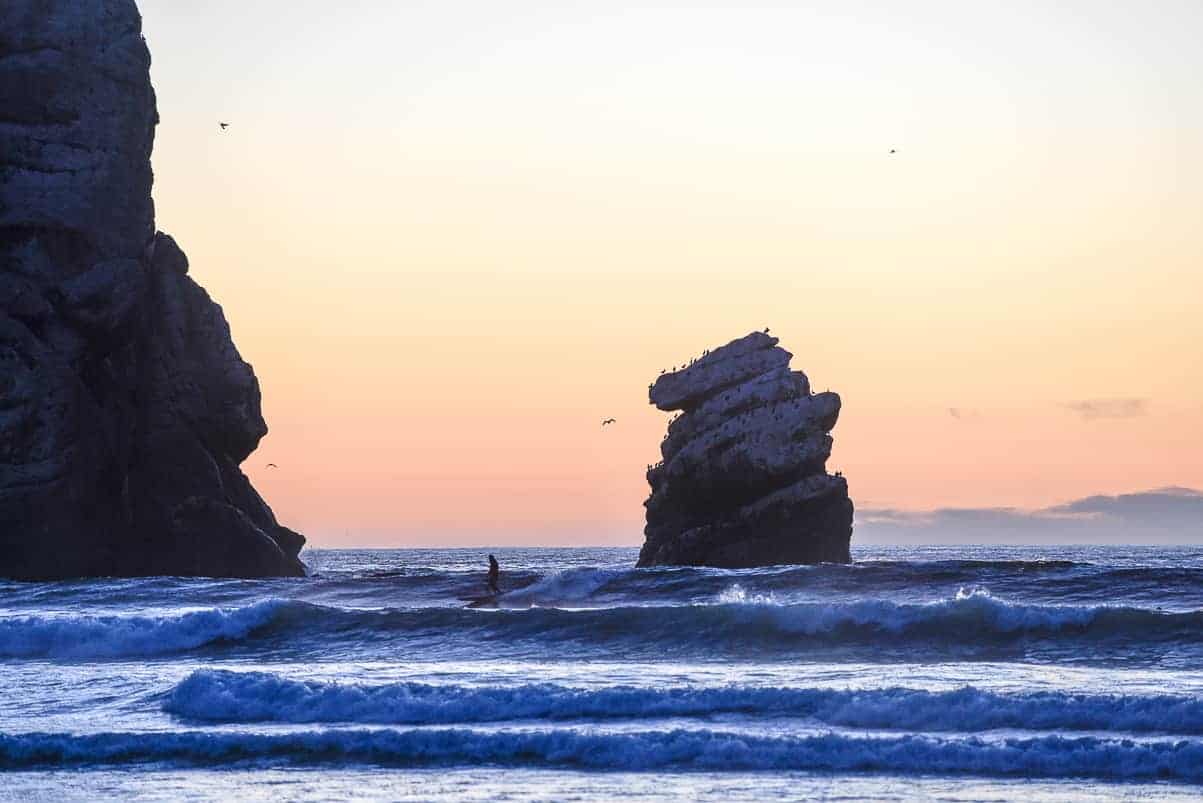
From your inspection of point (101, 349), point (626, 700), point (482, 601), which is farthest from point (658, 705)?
point (101, 349)

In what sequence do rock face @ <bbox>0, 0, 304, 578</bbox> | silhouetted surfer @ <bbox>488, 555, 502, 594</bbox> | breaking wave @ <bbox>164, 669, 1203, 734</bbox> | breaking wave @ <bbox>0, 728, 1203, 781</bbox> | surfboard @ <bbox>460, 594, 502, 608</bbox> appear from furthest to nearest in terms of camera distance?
rock face @ <bbox>0, 0, 304, 578</bbox> < silhouetted surfer @ <bbox>488, 555, 502, 594</bbox> < surfboard @ <bbox>460, 594, 502, 608</bbox> < breaking wave @ <bbox>164, 669, 1203, 734</bbox> < breaking wave @ <bbox>0, 728, 1203, 781</bbox>

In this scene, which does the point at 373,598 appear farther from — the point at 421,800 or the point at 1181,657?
the point at 421,800

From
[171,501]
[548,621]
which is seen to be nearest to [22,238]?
[171,501]

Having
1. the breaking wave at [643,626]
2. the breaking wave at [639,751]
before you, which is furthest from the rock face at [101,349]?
the breaking wave at [639,751]

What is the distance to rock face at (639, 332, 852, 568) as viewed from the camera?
215ft

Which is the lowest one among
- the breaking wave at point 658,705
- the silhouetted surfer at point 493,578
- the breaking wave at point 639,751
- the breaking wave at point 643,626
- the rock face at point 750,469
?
the breaking wave at point 639,751

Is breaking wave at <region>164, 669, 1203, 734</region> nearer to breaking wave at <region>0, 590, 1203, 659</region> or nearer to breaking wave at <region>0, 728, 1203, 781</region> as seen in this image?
breaking wave at <region>0, 728, 1203, 781</region>

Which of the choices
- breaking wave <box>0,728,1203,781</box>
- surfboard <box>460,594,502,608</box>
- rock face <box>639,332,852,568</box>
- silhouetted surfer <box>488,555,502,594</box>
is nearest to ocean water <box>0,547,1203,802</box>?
breaking wave <box>0,728,1203,781</box>

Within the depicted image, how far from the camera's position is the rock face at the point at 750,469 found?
6562 centimetres

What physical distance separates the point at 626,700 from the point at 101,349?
48.6 m

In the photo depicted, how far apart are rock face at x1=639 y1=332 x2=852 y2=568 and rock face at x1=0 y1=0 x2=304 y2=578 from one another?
20222 mm

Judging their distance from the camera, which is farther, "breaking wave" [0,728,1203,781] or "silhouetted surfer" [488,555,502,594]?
"silhouetted surfer" [488,555,502,594]

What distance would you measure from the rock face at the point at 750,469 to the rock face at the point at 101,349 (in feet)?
66.3

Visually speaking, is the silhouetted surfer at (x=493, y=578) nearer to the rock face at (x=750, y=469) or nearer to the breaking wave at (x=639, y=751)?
the rock face at (x=750, y=469)
